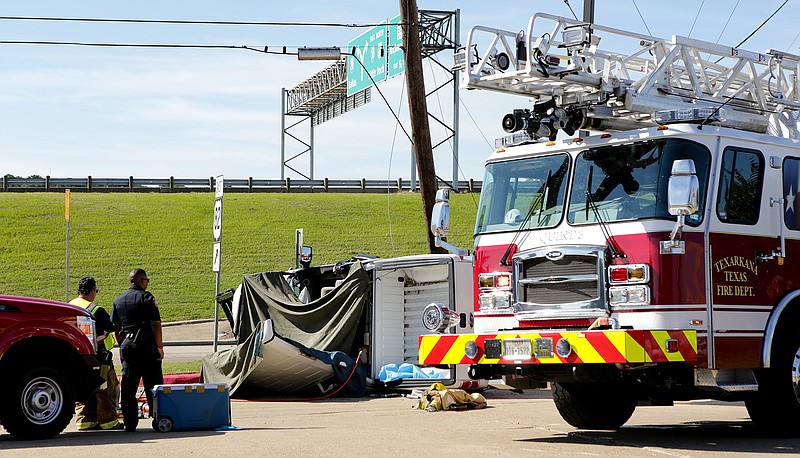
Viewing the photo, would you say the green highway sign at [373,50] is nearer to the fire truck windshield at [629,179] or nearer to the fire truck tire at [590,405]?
the fire truck tire at [590,405]

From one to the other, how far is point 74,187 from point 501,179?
4745cm

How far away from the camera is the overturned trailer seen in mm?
16984

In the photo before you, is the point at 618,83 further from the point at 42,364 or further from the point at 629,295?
the point at 42,364

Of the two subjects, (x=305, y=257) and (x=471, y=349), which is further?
(x=305, y=257)

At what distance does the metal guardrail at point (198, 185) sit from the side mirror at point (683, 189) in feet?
143

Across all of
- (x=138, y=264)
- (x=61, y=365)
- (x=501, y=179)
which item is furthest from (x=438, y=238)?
(x=138, y=264)

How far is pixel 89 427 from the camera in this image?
12.6 meters

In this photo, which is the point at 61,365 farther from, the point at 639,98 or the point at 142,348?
the point at 639,98

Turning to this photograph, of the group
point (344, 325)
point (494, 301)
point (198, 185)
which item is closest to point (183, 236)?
point (198, 185)

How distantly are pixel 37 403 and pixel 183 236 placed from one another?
35.3 metres

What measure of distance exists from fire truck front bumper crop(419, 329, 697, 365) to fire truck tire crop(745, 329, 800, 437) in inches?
48.3

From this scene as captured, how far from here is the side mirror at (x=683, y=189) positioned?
9.53 meters

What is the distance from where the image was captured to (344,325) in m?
18.1

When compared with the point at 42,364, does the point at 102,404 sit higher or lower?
lower
